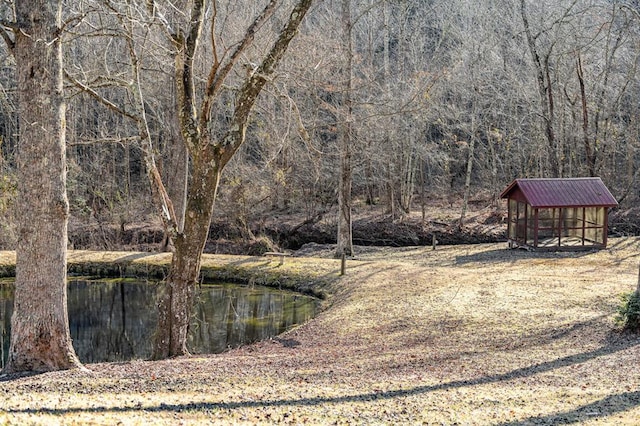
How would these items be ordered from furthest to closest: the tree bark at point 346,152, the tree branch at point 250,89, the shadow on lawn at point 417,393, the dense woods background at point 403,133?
the dense woods background at point 403,133 → the tree bark at point 346,152 → the tree branch at point 250,89 → the shadow on lawn at point 417,393

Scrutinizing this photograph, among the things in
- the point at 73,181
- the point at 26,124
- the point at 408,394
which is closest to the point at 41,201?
the point at 26,124

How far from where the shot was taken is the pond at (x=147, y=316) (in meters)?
14.3

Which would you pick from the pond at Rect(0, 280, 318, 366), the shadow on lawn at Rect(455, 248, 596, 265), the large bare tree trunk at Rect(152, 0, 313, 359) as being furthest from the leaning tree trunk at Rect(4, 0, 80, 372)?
the shadow on lawn at Rect(455, 248, 596, 265)

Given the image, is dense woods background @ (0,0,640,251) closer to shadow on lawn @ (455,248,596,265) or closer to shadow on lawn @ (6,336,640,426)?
shadow on lawn @ (455,248,596,265)

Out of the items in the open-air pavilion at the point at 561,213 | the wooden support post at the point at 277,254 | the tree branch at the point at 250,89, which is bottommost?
the wooden support post at the point at 277,254

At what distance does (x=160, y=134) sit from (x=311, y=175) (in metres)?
8.53

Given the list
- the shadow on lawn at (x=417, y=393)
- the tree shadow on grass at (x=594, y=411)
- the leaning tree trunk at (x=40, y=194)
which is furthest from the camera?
the leaning tree trunk at (x=40, y=194)

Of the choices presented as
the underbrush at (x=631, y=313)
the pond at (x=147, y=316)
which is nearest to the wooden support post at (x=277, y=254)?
the pond at (x=147, y=316)

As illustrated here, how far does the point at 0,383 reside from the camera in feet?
25.4

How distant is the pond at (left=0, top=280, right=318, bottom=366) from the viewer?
46.8ft

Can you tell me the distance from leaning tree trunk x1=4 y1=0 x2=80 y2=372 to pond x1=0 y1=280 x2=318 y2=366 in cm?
458

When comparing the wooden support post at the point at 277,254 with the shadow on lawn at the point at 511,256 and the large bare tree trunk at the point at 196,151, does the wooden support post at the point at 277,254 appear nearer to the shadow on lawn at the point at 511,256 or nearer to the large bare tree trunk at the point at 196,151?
the shadow on lawn at the point at 511,256

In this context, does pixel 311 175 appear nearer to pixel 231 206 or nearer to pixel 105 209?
pixel 231 206

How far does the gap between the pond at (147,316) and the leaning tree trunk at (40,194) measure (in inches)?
180
